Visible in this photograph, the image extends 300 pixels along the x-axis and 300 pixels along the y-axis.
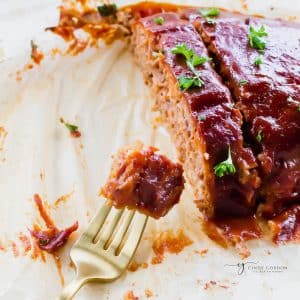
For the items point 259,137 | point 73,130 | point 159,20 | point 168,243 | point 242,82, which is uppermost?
point 159,20

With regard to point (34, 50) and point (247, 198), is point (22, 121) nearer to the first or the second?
point (34, 50)

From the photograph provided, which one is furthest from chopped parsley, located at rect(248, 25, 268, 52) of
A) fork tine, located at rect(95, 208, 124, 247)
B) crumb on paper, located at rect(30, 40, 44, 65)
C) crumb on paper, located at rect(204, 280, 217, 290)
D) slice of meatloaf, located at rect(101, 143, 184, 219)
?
crumb on paper, located at rect(30, 40, 44, 65)

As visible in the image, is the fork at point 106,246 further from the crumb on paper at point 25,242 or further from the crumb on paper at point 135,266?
the crumb on paper at point 25,242

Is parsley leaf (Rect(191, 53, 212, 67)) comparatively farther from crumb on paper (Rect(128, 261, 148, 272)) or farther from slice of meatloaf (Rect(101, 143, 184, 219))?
crumb on paper (Rect(128, 261, 148, 272))

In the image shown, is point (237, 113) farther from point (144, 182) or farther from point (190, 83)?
point (144, 182)

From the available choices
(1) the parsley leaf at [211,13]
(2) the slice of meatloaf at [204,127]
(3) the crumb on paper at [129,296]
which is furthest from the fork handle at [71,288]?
(1) the parsley leaf at [211,13]

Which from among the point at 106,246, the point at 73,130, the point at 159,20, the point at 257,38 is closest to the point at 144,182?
the point at 106,246
